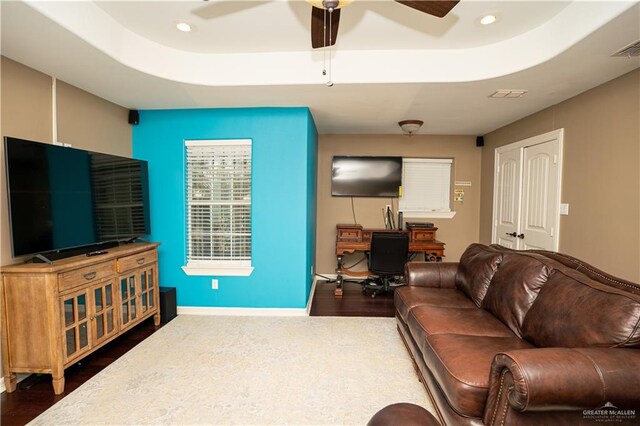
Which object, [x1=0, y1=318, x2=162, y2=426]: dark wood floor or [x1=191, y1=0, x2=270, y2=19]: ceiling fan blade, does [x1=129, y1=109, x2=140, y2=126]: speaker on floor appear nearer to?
[x1=191, y1=0, x2=270, y2=19]: ceiling fan blade

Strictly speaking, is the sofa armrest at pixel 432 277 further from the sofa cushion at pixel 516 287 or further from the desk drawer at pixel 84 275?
the desk drawer at pixel 84 275

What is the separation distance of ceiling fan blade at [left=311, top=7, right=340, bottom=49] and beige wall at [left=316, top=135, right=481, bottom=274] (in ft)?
9.82

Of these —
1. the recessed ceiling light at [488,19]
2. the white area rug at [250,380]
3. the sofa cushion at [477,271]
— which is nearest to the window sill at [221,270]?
the white area rug at [250,380]

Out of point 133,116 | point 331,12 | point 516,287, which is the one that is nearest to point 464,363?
point 516,287

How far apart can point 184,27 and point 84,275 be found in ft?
6.84

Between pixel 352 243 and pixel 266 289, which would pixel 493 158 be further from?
pixel 266 289

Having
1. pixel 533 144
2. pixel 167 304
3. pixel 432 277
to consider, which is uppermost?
pixel 533 144

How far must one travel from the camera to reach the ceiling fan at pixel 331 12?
53.6 inches

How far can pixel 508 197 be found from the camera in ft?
13.1

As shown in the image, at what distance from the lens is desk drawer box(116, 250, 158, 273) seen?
258 cm

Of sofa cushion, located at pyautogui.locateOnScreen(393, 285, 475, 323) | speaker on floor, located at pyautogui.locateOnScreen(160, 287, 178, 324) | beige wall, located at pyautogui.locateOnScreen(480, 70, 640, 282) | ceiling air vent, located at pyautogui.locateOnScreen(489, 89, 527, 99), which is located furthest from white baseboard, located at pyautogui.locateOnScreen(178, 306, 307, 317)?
ceiling air vent, located at pyautogui.locateOnScreen(489, 89, 527, 99)

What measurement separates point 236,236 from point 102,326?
147 cm

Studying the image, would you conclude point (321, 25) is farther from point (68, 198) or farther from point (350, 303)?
point (350, 303)

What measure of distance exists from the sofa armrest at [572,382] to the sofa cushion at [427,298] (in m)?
1.17
